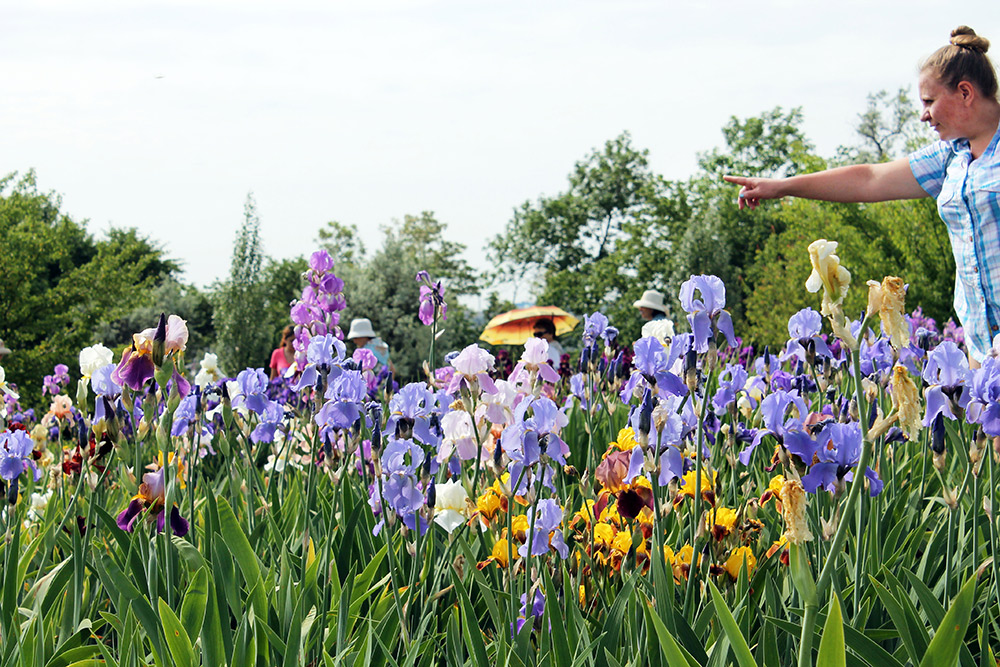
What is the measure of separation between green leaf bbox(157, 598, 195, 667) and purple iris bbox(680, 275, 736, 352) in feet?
3.99

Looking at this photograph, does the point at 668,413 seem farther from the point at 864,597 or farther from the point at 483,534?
the point at 483,534

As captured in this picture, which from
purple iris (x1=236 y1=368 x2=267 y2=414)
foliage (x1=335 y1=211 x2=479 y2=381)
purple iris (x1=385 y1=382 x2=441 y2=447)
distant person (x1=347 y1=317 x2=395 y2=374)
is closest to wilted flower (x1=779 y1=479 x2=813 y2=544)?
purple iris (x1=385 y1=382 x2=441 y2=447)

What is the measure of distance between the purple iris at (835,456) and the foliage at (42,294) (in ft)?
38.1

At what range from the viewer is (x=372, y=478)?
2.28 metres

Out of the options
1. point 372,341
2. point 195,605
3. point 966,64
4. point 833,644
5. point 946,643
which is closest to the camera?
point 833,644

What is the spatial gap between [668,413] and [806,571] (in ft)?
1.99

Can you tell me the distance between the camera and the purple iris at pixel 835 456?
4.39 feet

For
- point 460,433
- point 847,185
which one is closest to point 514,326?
point 847,185

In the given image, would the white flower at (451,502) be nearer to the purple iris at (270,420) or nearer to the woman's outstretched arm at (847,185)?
the purple iris at (270,420)

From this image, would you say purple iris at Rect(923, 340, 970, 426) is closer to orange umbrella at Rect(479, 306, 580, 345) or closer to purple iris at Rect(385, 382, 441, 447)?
purple iris at Rect(385, 382, 441, 447)

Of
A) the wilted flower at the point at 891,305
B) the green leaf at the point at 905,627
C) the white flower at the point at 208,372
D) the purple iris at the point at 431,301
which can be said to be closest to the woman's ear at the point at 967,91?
the wilted flower at the point at 891,305

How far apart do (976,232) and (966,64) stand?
0.58m

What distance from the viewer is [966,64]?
2574 millimetres

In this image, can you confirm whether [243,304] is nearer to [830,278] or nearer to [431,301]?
[431,301]
